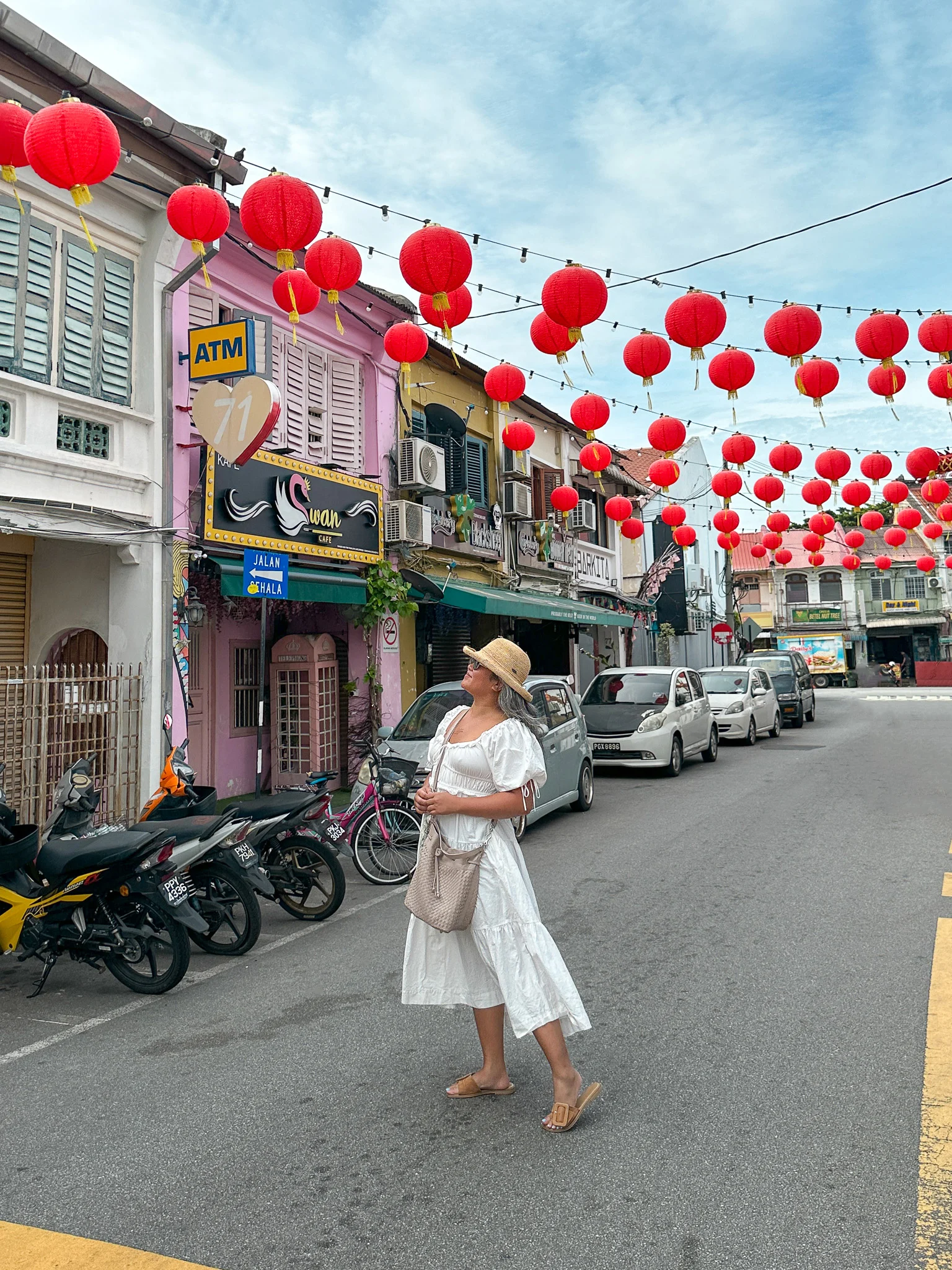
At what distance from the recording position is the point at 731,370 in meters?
9.59

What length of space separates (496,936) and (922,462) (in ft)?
41.2

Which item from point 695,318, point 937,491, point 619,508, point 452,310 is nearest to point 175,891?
point 452,310

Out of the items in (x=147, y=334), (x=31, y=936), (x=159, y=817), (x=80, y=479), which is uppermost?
(x=147, y=334)

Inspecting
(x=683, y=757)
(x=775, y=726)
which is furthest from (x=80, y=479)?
(x=775, y=726)

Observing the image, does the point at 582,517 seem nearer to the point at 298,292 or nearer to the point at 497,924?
the point at 298,292

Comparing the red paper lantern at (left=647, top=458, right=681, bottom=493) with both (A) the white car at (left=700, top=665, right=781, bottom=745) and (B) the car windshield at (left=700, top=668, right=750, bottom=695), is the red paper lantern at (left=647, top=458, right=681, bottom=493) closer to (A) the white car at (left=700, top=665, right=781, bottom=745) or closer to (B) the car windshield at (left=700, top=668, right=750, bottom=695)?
(A) the white car at (left=700, top=665, right=781, bottom=745)

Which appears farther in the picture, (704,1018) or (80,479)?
(80,479)

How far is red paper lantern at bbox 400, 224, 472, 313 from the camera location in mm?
6961

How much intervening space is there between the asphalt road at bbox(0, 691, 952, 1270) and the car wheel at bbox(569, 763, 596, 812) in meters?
3.90

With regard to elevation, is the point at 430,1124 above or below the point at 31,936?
below

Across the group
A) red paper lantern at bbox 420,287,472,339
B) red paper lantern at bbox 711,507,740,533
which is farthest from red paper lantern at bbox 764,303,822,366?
red paper lantern at bbox 711,507,740,533

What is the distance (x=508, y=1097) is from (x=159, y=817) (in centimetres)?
353

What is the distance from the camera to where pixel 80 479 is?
8812 mm

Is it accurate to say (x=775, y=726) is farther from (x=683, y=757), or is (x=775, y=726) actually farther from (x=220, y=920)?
(x=220, y=920)
